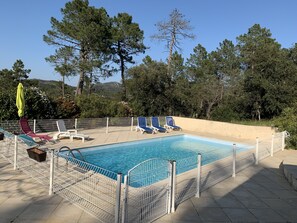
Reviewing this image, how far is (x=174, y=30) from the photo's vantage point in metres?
23.9

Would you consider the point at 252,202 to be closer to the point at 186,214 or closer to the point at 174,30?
the point at 186,214

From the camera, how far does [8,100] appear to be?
11125 millimetres

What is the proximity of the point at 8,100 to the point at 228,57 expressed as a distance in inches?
1072

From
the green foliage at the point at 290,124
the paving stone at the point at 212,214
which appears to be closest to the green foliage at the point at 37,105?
the paving stone at the point at 212,214

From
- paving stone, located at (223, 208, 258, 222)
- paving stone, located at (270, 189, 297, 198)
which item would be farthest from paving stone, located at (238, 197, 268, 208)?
paving stone, located at (270, 189, 297, 198)

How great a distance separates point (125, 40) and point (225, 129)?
13536 mm

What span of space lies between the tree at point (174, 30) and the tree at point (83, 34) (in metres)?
4.85

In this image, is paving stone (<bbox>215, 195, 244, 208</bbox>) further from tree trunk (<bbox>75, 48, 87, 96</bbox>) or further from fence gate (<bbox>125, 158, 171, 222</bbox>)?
tree trunk (<bbox>75, 48, 87, 96</bbox>)

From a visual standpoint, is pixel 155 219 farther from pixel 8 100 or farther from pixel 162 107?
pixel 162 107

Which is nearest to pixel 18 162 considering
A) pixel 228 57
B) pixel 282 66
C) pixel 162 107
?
pixel 162 107

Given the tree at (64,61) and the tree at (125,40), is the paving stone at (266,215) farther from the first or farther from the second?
the tree at (64,61)

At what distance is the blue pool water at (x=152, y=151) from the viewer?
28.0 feet

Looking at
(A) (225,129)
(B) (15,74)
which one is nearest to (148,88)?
(A) (225,129)

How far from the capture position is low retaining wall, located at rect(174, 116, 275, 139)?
13451 mm
